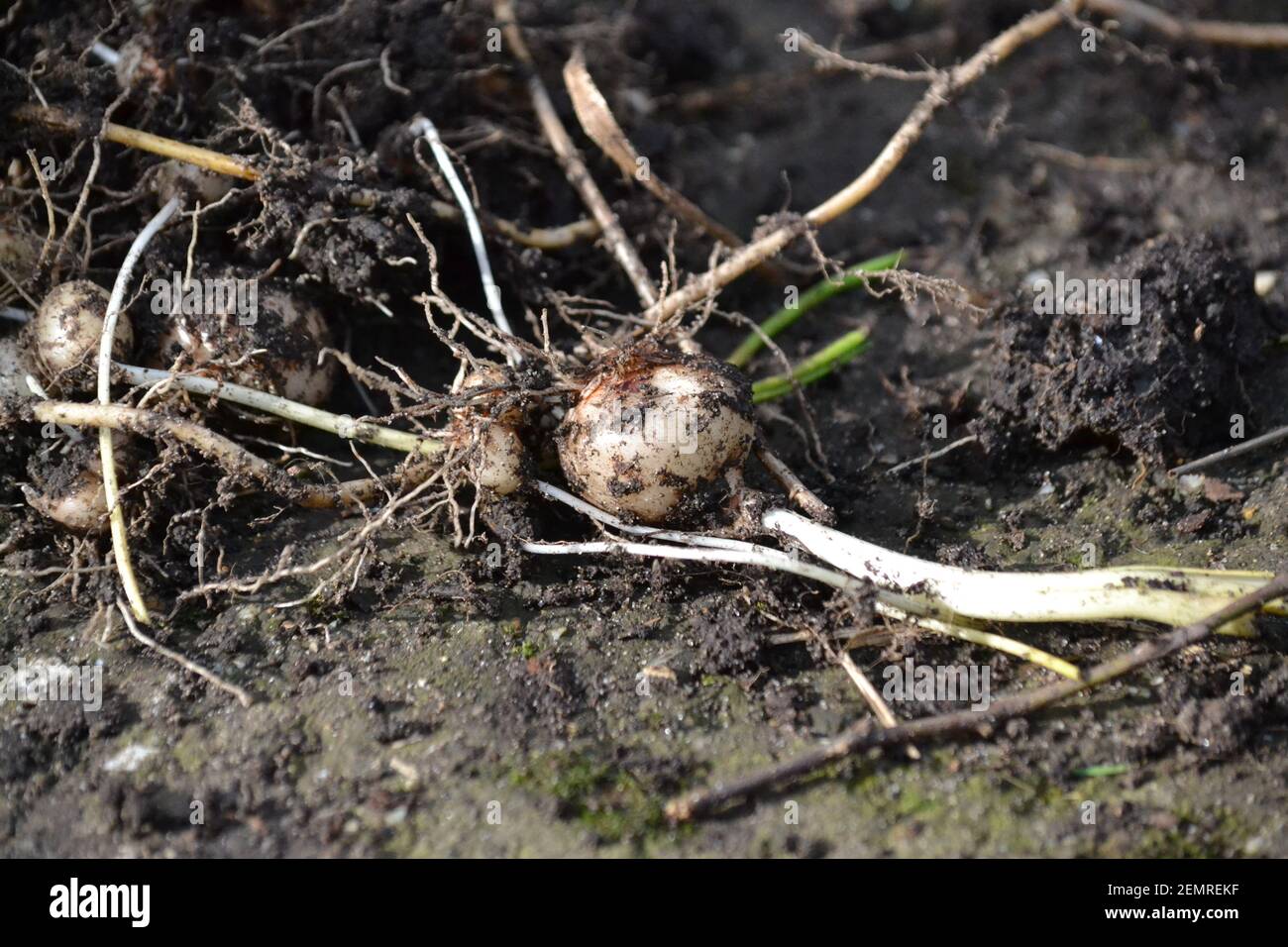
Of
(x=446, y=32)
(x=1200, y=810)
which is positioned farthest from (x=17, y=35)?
(x=1200, y=810)

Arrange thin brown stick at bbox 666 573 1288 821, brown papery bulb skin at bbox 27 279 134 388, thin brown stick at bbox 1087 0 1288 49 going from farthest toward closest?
thin brown stick at bbox 1087 0 1288 49
brown papery bulb skin at bbox 27 279 134 388
thin brown stick at bbox 666 573 1288 821

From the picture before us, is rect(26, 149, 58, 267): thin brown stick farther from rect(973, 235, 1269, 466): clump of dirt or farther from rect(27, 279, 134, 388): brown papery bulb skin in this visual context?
rect(973, 235, 1269, 466): clump of dirt

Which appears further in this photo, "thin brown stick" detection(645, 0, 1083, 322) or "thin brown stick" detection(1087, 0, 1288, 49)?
"thin brown stick" detection(1087, 0, 1288, 49)

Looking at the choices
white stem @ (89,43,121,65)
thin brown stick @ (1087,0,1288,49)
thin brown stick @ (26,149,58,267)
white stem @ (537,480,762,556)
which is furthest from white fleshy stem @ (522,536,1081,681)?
thin brown stick @ (1087,0,1288,49)

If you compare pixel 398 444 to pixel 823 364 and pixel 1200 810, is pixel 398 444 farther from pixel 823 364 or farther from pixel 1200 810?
pixel 1200 810

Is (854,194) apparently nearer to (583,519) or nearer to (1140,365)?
(1140,365)

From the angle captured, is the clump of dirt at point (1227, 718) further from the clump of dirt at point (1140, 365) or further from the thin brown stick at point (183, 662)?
the thin brown stick at point (183, 662)
